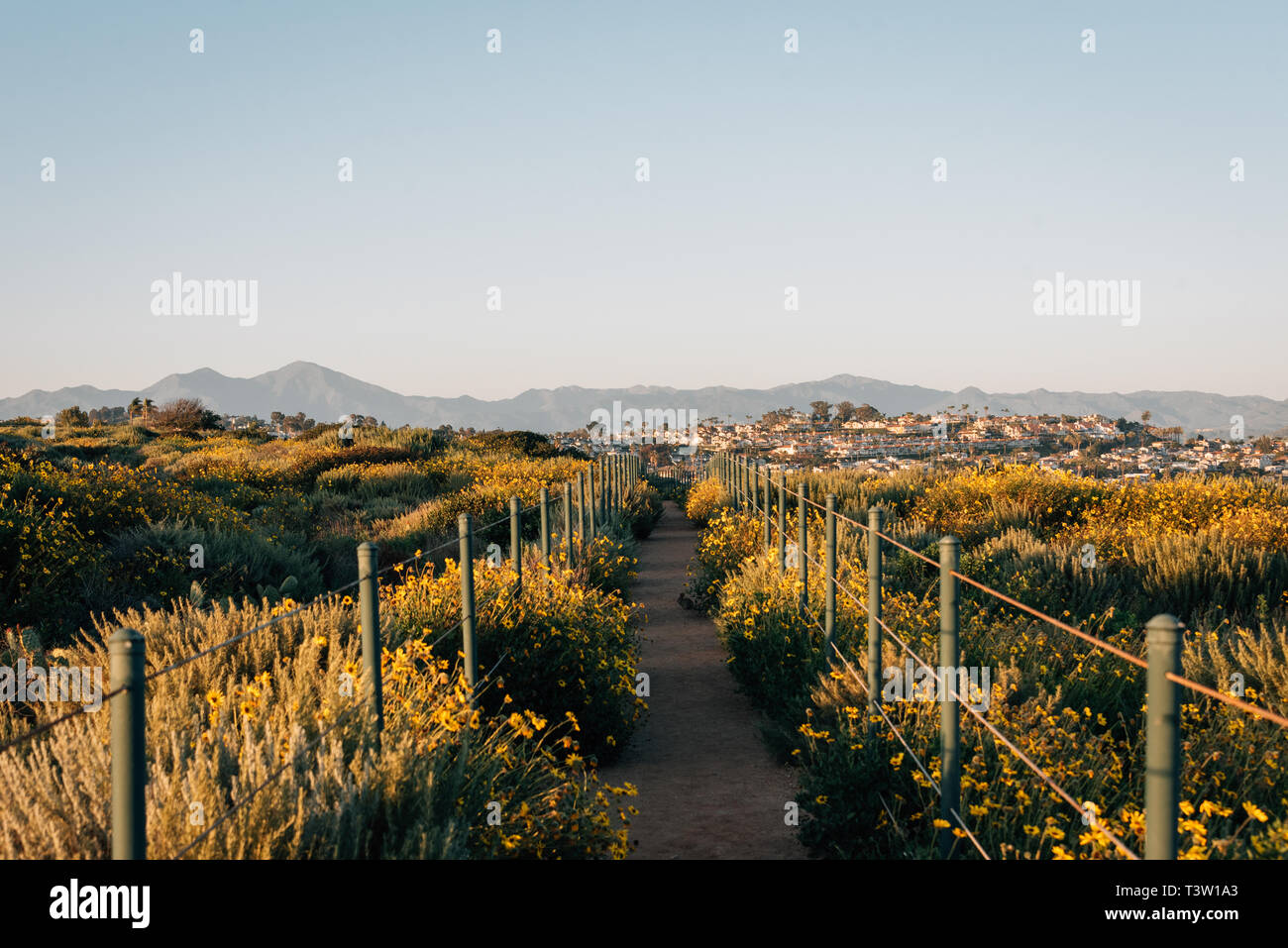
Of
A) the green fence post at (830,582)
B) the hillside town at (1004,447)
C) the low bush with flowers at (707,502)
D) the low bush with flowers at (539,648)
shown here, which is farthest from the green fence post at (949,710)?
the low bush with flowers at (707,502)

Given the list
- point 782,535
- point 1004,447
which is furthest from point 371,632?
point 1004,447

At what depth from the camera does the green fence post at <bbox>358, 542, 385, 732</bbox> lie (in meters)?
4.36

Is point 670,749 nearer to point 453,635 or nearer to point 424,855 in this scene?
point 453,635

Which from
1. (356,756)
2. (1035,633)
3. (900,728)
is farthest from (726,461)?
(356,756)

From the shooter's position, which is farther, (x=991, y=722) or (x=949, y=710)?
(x=991, y=722)

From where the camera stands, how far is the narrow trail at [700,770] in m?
5.45

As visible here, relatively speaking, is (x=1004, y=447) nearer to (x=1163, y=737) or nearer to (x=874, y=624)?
(x=874, y=624)

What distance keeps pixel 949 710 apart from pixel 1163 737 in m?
1.67

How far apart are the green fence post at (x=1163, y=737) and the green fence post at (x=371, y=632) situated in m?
3.10

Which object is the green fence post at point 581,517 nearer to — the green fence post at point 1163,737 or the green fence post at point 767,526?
the green fence post at point 767,526

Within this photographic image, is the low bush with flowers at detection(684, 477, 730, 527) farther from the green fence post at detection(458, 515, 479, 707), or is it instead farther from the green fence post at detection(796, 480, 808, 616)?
the green fence post at detection(458, 515, 479, 707)

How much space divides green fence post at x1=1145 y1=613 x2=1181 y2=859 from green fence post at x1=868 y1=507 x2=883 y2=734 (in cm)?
296

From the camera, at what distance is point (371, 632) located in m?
4.37
